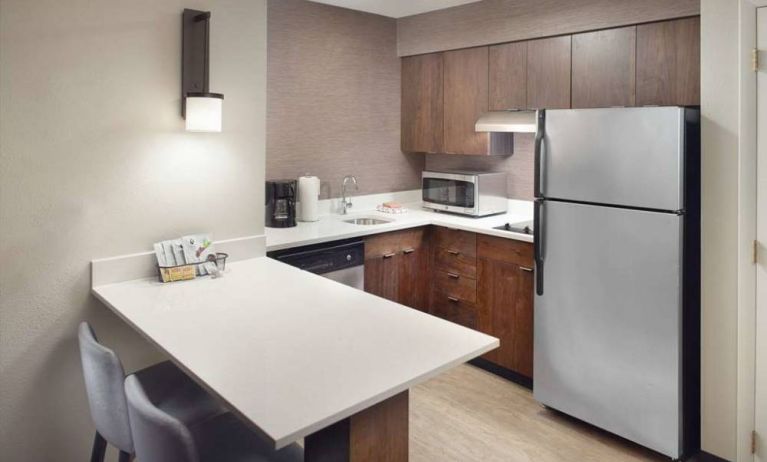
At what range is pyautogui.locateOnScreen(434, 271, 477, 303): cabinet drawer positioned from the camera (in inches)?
143

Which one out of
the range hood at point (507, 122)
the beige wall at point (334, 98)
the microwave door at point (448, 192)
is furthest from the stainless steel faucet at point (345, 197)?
the range hood at point (507, 122)

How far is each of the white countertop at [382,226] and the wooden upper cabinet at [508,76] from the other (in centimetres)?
72

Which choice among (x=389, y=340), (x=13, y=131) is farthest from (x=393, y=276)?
(x=13, y=131)

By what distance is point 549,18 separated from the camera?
3383 mm

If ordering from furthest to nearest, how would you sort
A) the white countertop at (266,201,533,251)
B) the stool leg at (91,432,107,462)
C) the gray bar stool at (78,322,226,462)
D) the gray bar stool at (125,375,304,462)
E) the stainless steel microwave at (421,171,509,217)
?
the stainless steel microwave at (421,171,509,217), the white countertop at (266,201,533,251), the stool leg at (91,432,107,462), the gray bar stool at (78,322,226,462), the gray bar stool at (125,375,304,462)

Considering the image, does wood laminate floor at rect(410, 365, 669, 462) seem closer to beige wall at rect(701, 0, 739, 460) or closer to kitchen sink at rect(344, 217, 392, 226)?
beige wall at rect(701, 0, 739, 460)

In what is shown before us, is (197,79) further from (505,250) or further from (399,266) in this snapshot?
(505,250)

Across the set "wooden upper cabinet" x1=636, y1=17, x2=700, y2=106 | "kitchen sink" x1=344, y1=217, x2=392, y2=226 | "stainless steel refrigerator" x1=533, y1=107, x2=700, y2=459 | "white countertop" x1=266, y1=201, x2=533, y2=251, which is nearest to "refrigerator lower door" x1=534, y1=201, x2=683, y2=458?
"stainless steel refrigerator" x1=533, y1=107, x2=700, y2=459

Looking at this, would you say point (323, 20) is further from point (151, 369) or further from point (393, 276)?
point (151, 369)

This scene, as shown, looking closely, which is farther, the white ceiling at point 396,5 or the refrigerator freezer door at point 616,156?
the white ceiling at point 396,5

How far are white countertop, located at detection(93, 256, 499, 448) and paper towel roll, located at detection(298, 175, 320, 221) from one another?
145 centimetres

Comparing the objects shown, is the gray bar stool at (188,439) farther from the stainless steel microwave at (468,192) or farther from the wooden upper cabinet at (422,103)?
the wooden upper cabinet at (422,103)

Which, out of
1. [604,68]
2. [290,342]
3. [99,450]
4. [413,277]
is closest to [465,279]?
[413,277]

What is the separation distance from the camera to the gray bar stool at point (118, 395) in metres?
1.59
